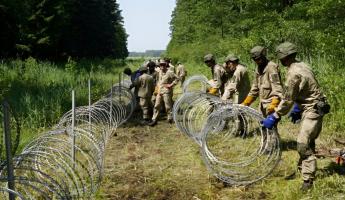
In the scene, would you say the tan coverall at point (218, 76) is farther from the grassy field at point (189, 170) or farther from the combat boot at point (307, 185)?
the combat boot at point (307, 185)

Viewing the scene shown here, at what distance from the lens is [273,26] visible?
20359 millimetres

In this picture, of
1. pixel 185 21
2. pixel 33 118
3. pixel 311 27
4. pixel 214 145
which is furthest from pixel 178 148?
pixel 185 21

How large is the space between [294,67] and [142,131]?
633cm

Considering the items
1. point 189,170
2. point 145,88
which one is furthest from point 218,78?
point 189,170

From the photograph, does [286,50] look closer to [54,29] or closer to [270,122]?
[270,122]

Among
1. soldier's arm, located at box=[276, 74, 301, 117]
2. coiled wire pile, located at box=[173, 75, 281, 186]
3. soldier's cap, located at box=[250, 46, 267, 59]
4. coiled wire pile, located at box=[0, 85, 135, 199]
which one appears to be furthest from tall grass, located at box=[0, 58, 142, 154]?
soldier's arm, located at box=[276, 74, 301, 117]

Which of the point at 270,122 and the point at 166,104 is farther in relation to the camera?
the point at 166,104

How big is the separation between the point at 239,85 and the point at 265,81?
1.56 metres

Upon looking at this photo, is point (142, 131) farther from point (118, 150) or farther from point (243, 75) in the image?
point (243, 75)

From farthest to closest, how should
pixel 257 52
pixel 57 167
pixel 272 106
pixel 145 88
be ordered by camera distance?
pixel 145 88
pixel 257 52
pixel 272 106
pixel 57 167

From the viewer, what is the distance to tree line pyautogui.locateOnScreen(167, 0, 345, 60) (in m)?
14.5

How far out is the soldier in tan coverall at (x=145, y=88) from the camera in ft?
41.5

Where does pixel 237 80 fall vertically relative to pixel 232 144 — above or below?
above

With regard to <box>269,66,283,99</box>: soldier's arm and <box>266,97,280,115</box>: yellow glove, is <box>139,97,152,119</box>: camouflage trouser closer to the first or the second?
<box>269,66,283,99</box>: soldier's arm
